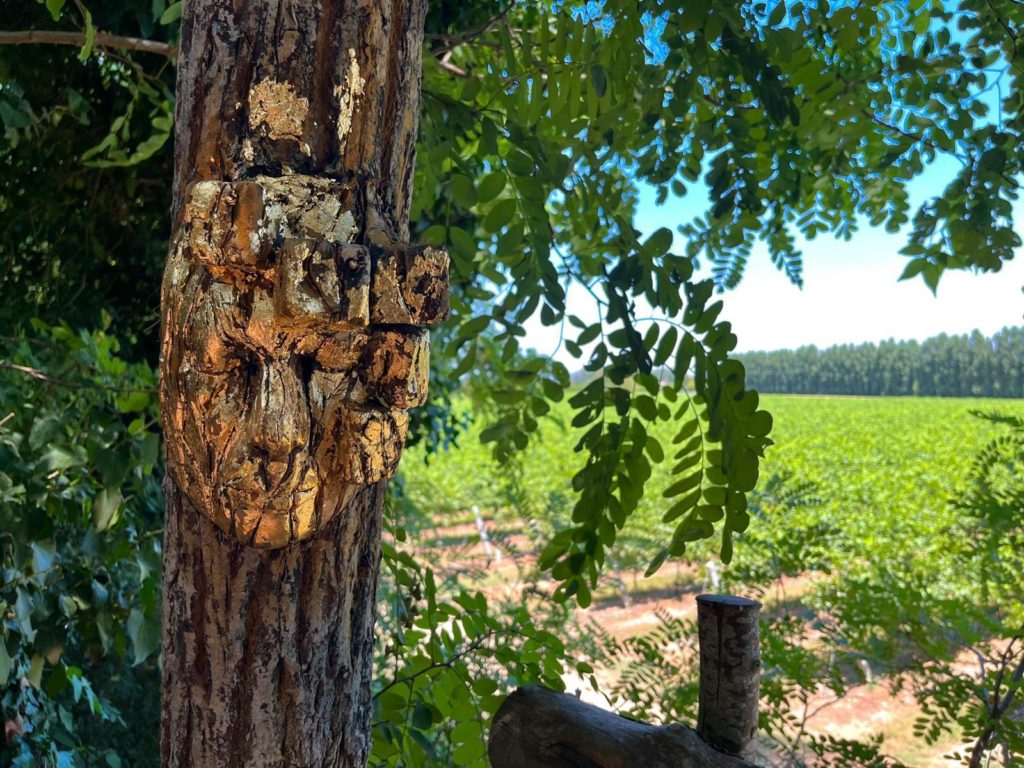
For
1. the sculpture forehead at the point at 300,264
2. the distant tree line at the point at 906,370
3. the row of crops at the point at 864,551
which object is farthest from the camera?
the distant tree line at the point at 906,370

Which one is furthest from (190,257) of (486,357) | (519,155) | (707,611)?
(486,357)

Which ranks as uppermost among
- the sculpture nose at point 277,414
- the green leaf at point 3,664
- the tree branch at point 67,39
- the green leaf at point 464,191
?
the tree branch at point 67,39

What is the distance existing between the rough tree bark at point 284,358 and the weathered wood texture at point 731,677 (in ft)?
1.46

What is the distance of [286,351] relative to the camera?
28.1 inches

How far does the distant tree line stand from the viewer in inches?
216

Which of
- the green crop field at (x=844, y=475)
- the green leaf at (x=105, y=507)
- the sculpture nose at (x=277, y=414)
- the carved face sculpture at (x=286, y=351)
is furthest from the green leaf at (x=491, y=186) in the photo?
the green crop field at (x=844, y=475)

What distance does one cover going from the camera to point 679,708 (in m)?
2.05

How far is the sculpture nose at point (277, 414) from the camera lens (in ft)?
2.31

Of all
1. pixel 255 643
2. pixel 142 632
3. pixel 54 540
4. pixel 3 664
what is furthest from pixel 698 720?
pixel 54 540

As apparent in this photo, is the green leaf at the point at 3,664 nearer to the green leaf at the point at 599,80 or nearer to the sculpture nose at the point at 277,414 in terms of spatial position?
the sculpture nose at the point at 277,414

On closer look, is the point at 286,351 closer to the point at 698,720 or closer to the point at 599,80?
the point at 599,80

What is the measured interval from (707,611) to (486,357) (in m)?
2.40

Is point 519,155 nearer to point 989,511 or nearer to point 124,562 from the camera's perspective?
point 989,511

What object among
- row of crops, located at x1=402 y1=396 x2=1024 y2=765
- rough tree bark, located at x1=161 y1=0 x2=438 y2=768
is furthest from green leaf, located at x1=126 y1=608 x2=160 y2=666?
row of crops, located at x1=402 y1=396 x2=1024 y2=765
